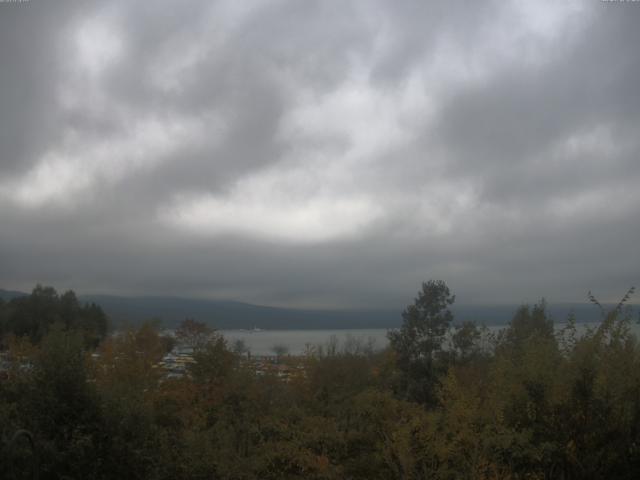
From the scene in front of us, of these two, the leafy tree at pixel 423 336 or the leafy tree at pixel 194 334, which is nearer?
the leafy tree at pixel 194 334

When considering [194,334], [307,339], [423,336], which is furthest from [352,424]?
[307,339]

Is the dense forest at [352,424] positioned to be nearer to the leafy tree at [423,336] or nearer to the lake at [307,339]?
the lake at [307,339]

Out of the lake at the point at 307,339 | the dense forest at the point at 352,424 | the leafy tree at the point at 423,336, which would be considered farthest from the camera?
the leafy tree at the point at 423,336

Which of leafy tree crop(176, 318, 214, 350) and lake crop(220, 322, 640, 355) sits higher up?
leafy tree crop(176, 318, 214, 350)

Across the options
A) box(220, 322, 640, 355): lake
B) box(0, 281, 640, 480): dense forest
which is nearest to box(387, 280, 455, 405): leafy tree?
box(220, 322, 640, 355): lake

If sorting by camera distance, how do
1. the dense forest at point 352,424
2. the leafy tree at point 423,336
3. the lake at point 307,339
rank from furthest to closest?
the leafy tree at point 423,336 → the lake at point 307,339 → the dense forest at point 352,424

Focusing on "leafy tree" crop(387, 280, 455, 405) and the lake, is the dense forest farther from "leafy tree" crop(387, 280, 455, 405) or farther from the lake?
"leafy tree" crop(387, 280, 455, 405)

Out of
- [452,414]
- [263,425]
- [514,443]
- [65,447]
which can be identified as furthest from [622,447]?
[65,447]

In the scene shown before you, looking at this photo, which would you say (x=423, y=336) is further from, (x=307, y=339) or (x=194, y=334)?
(x=307, y=339)

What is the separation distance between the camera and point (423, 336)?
34.3 m

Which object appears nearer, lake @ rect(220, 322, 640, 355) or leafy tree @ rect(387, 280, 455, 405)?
lake @ rect(220, 322, 640, 355)

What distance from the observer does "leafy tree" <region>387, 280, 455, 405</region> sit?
3341 cm

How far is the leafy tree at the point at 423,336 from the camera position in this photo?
110 ft

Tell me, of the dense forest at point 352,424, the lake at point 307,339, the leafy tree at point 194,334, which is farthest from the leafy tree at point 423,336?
the dense forest at point 352,424
